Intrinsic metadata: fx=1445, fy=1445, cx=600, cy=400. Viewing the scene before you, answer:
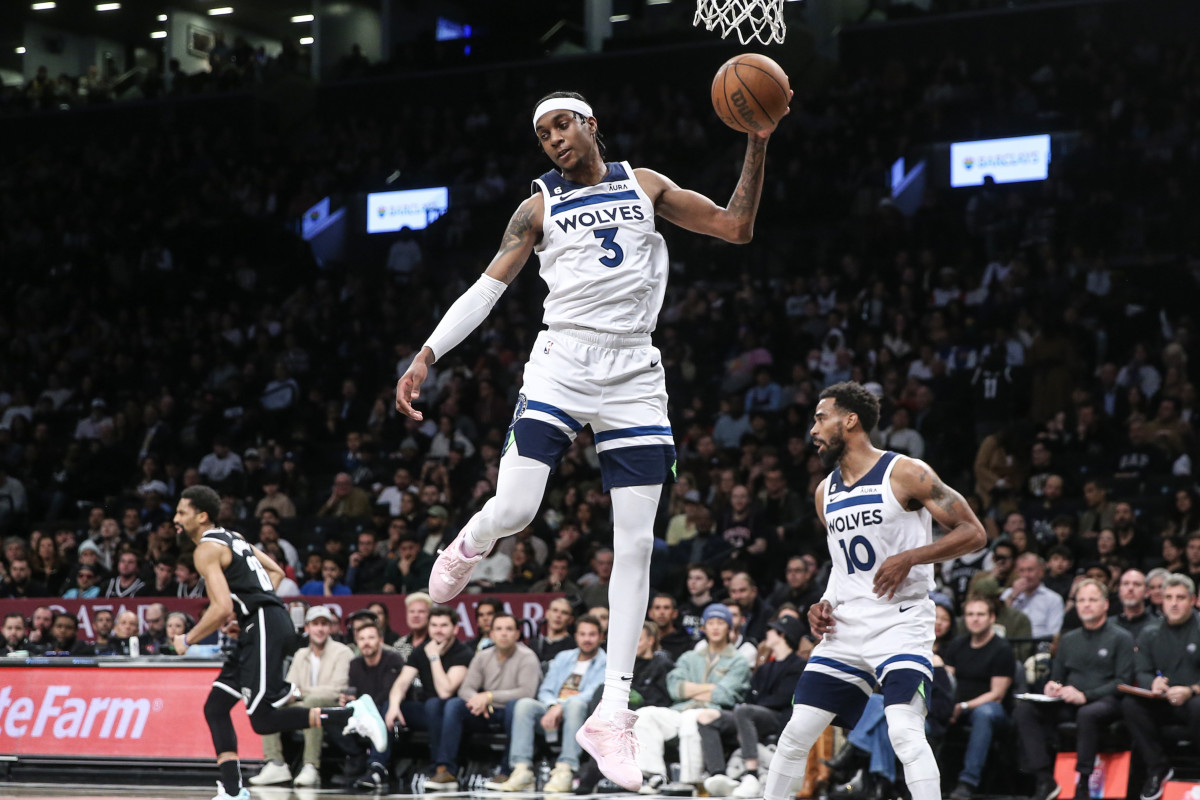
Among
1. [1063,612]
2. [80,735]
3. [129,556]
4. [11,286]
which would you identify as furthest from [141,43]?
[1063,612]

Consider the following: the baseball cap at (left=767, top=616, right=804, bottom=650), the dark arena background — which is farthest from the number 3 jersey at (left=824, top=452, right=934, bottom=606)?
the baseball cap at (left=767, top=616, right=804, bottom=650)

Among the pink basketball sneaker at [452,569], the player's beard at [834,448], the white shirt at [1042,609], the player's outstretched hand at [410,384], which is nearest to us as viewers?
the player's outstretched hand at [410,384]

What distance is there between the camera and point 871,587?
7199mm

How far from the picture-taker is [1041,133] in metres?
21.7

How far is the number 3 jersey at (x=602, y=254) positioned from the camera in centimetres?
605

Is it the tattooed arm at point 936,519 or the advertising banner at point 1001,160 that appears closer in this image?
the tattooed arm at point 936,519

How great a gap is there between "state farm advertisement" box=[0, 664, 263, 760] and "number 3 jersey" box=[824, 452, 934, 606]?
6810 mm

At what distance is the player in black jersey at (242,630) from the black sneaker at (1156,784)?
236 inches

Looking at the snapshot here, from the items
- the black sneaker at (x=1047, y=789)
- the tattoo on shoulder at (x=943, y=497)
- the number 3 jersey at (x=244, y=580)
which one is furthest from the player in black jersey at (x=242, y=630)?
the black sneaker at (x=1047, y=789)

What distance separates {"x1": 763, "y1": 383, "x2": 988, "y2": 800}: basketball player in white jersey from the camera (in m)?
6.97

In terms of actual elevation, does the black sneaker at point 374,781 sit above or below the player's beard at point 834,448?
below

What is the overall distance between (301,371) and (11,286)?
760 centimetres

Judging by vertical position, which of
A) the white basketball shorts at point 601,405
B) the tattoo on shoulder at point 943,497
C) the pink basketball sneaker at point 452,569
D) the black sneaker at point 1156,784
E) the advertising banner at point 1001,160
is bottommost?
the black sneaker at point 1156,784

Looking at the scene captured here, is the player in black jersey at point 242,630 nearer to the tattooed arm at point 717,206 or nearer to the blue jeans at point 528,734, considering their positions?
the blue jeans at point 528,734
